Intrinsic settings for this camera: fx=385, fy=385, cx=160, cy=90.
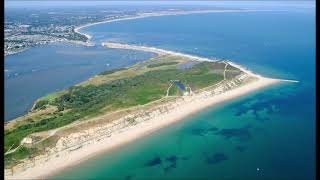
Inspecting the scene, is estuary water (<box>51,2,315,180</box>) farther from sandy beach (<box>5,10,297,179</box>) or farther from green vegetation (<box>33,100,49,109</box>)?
green vegetation (<box>33,100,49,109</box>)

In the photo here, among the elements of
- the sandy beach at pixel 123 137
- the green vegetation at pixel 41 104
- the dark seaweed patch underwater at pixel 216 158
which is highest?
the green vegetation at pixel 41 104

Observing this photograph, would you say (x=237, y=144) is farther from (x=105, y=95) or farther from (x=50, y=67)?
(x=50, y=67)

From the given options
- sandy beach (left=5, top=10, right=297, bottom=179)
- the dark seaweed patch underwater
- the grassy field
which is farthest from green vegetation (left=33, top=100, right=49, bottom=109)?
the dark seaweed patch underwater

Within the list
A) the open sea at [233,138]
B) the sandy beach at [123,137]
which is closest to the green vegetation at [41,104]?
the open sea at [233,138]

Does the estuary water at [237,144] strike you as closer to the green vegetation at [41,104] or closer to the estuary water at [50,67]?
the green vegetation at [41,104]

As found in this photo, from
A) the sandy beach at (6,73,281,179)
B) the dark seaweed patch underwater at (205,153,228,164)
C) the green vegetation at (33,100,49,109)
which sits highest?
the green vegetation at (33,100,49,109)

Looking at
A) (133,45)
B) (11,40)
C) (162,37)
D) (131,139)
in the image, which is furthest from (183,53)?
(131,139)

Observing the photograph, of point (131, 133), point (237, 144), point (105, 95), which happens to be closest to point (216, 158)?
point (237, 144)

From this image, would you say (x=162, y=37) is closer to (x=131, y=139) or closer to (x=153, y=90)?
(x=153, y=90)
